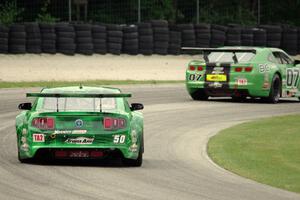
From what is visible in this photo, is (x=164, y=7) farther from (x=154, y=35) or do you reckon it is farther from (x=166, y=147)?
(x=166, y=147)

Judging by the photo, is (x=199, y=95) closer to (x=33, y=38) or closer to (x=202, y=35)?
(x=33, y=38)

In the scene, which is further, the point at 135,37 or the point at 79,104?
the point at 135,37

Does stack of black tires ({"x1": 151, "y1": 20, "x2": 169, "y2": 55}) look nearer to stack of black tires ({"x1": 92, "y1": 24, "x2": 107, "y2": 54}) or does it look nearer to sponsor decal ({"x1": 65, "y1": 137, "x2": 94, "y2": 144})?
stack of black tires ({"x1": 92, "y1": 24, "x2": 107, "y2": 54})

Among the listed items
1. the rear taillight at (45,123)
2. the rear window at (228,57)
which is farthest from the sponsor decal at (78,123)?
the rear window at (228,57)

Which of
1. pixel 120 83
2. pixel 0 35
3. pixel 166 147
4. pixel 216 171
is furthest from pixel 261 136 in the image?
pixel 0 35

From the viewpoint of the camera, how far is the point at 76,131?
1329 cm

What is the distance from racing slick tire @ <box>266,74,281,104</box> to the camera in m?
26.5

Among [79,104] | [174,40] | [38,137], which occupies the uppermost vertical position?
[79,104]

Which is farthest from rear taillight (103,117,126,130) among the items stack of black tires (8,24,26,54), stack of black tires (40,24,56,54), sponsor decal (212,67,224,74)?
stack of black tires (40,24,56,54)

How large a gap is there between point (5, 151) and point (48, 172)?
2.56 metres

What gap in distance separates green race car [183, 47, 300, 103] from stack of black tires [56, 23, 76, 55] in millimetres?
10157

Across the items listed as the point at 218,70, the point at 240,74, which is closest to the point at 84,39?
the point at 218,70

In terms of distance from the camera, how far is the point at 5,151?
595 inches

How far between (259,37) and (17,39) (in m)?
10.5
